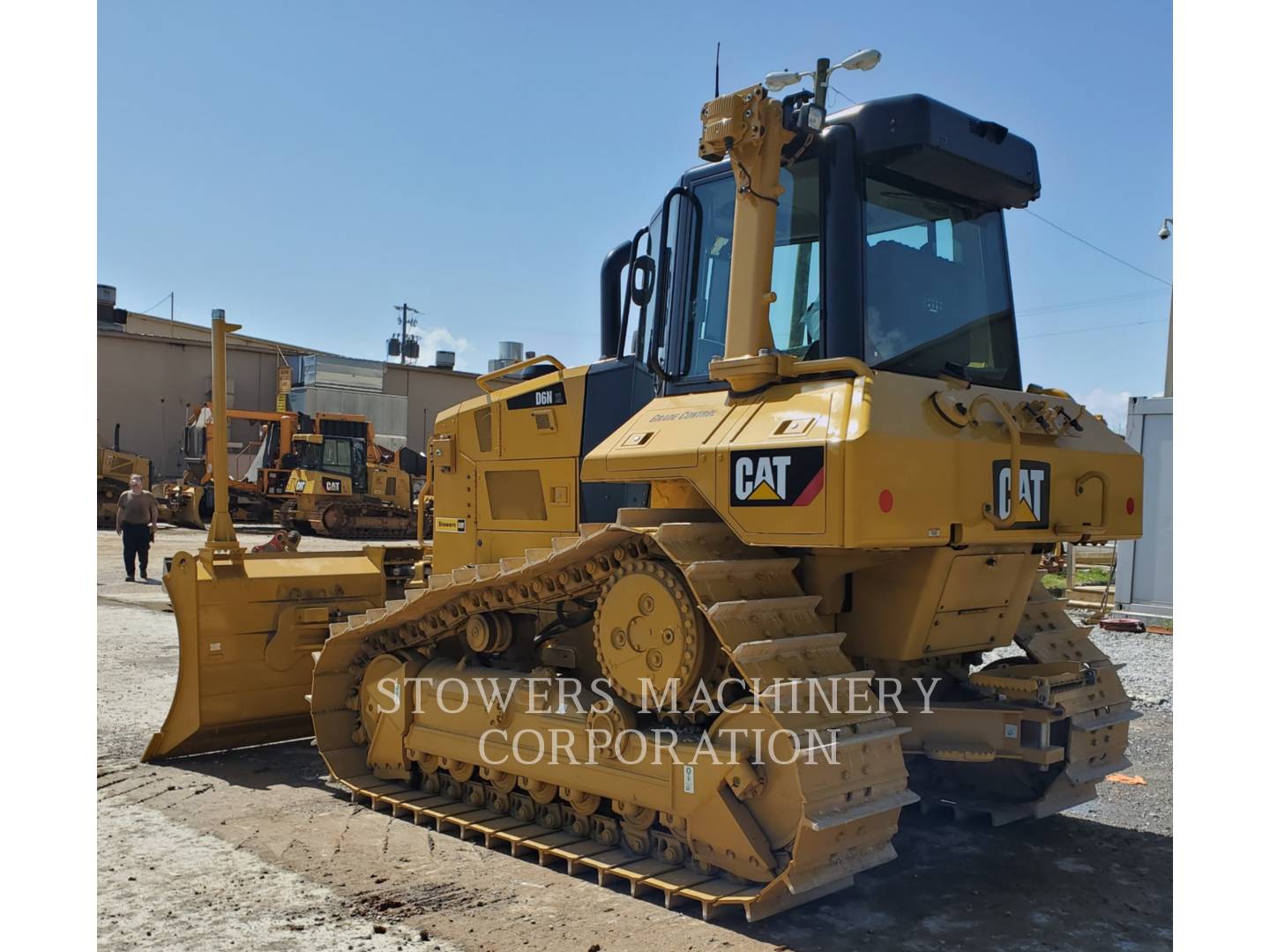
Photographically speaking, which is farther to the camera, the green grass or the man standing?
the man standing

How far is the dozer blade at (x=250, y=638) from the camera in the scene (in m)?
7.17

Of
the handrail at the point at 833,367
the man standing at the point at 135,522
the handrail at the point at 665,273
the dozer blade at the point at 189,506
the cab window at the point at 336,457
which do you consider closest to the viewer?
the handrail at the point at 833,367

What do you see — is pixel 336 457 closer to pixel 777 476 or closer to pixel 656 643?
pixel 656 643

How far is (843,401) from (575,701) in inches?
82.7

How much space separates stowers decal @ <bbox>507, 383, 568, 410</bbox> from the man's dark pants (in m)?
12.2

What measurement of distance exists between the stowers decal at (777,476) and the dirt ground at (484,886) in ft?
5.73

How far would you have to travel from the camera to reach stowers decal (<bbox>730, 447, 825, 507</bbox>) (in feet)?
14.3

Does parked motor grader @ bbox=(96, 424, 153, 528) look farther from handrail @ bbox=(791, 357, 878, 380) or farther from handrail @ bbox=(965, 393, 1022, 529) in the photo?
handrail @ bbox=(965, 393, 1022, 529)

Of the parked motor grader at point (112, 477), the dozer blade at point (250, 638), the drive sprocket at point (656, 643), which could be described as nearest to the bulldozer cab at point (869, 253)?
the drive sprocket at point (656, 643)

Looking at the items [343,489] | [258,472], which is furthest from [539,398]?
[258,472]

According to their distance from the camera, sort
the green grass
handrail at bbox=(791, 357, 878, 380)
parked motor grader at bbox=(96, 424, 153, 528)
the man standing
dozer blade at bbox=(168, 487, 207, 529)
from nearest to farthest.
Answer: handrail at bbox=(791, 357, 878, 380) < the green grass < the man standing < dozer blade at bbox=(168, 487, 207, 529) < parked motor grader at bbox=(96, 424, 153, 528)

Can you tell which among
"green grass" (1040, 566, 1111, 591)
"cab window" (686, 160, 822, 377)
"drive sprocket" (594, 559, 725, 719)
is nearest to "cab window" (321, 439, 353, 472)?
"green grass" (1040, 566, 1111, 591)

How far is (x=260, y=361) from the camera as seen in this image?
38219 mm

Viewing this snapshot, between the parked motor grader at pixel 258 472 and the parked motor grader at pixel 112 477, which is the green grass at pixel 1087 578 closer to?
the parked motor grader at pixel 258 472
